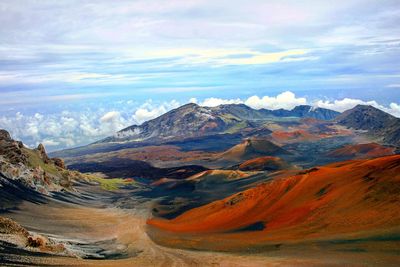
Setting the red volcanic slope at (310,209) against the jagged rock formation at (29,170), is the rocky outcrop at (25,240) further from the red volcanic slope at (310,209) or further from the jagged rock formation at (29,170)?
the jagged rock formation at (29,170)

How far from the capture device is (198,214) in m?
113

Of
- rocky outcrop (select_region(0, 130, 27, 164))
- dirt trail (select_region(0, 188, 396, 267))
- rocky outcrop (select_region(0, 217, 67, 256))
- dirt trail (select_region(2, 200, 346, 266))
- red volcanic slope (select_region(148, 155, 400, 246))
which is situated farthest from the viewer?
rocky outcrop (select_region(0, 130, 27, 164))

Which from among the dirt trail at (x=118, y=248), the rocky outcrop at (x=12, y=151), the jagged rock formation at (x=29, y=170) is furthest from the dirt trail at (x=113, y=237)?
the rocky outcrop at (x=12, y=151)

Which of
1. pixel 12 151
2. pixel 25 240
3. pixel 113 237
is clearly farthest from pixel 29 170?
pixel 25 240

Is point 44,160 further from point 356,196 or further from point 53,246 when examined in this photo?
point 356,196

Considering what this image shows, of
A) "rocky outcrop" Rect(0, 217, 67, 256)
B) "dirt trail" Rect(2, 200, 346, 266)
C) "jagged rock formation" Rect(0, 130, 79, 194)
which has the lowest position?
"dirt trail" Rect(2, 200, 346, 266)

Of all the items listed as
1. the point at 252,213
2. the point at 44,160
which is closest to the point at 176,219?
the point at 252,213

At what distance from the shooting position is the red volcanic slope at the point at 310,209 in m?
70.8

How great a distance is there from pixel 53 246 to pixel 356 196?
52706mm

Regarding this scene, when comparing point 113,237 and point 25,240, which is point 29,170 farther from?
point 25,240

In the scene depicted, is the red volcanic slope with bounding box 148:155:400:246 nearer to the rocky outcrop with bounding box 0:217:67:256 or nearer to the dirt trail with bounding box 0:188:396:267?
the dirt trail with bounding box 0:188:396:267

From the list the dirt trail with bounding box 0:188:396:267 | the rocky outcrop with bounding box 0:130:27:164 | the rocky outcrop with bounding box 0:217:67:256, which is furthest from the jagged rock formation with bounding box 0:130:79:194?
the rocky outcrop with bounding box 0:217:67:256

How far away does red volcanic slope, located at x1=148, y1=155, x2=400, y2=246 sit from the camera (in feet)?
232

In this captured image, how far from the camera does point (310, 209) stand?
83125 millimetres
